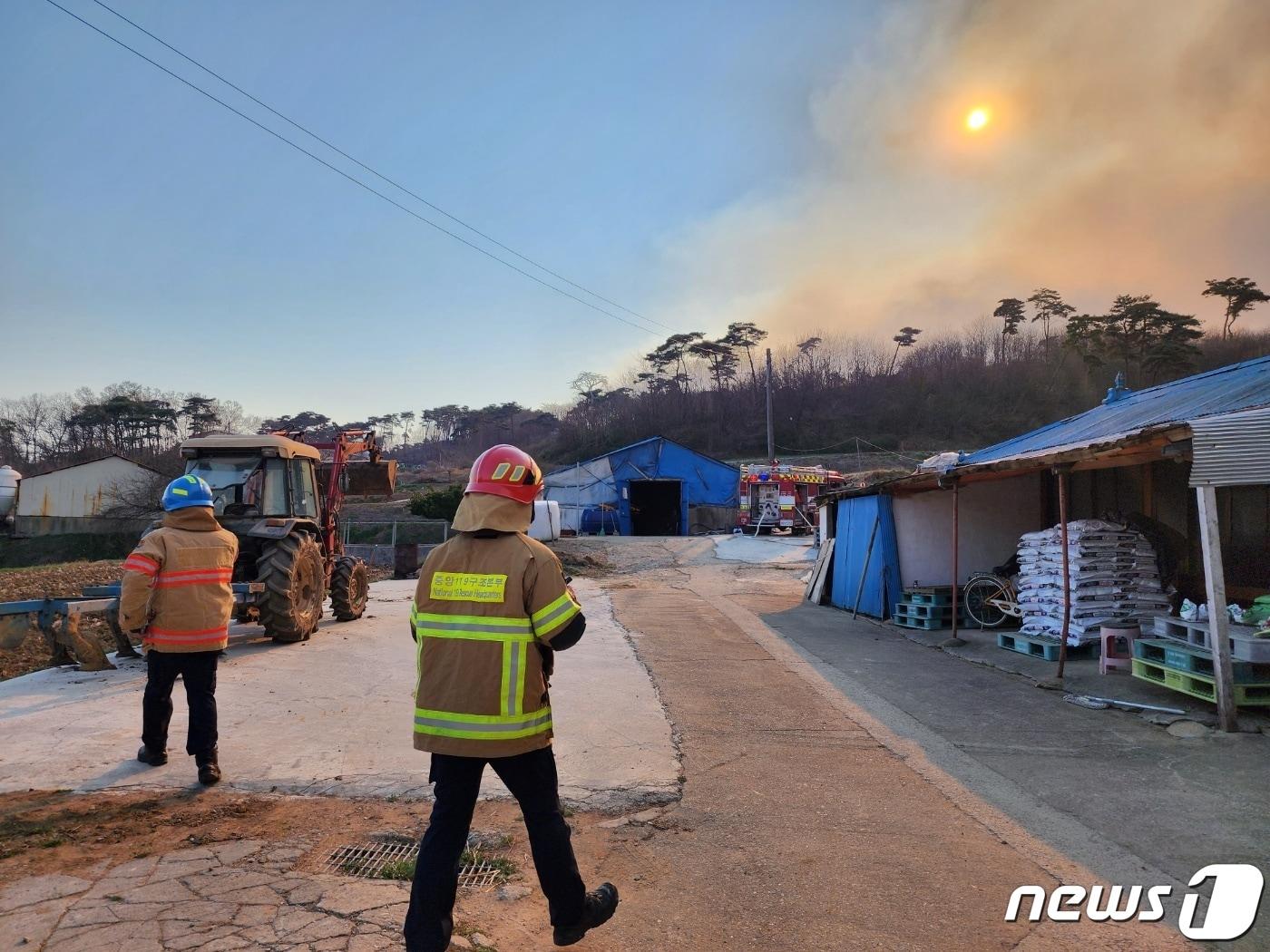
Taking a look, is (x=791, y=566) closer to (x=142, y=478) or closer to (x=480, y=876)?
(x=480, y=876)

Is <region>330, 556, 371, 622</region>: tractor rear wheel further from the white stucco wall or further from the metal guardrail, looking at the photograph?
the metal guardrail

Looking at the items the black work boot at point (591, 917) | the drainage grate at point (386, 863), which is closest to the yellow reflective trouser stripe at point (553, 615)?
the black work boot at point (591, 917)

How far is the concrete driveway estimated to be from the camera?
488 cm

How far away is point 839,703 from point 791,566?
1724 centimetres

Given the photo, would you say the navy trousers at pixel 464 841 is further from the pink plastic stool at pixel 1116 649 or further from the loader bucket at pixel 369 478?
the loader bucket at pixel 369 478

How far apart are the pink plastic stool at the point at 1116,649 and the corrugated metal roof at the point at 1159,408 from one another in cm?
203

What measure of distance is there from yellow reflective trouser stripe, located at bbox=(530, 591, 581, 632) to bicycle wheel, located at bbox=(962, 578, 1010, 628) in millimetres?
10607

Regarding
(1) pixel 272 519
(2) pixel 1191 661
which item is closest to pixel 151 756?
(1) pixel 272 519

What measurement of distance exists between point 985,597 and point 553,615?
10.9m

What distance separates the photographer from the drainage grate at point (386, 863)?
11.8 feet

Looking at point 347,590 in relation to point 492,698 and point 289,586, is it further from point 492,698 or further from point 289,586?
point 492,698

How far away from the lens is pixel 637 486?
3806cm

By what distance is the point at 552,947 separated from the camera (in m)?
3.09

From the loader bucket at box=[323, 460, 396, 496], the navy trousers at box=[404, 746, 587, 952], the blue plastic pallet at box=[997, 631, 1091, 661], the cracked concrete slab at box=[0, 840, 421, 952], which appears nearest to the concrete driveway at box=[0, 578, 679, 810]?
the cracked concrete slab at box=[0, 840, 421, 952]
